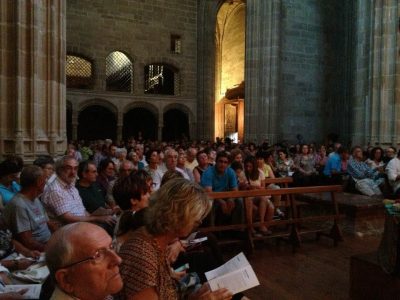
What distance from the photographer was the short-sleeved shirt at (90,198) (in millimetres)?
4285

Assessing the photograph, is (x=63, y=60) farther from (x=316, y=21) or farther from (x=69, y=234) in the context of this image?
(x=316, y=21)

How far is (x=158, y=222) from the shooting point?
197 cm

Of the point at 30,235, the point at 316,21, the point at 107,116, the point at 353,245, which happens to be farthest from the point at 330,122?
the point at 30,235

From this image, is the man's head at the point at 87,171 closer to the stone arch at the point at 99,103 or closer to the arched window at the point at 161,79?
the stone arch at the point at 99,103

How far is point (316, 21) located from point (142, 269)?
16549 millimetres

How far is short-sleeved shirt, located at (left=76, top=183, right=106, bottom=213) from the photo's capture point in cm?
429

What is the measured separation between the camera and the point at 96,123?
18672mm

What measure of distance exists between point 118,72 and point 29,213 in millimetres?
15441

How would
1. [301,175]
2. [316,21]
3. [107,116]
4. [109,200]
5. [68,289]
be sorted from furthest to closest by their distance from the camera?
[107,116]
[316,21]
[301,175]
[109,200]
[68,289]

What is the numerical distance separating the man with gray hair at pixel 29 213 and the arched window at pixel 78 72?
14.8 meters

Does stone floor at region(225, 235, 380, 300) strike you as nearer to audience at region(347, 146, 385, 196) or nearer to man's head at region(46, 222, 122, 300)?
audience at region(347, 146, 385, 196)

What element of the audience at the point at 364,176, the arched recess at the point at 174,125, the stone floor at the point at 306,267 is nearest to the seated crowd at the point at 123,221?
the audience at the point at 364,176

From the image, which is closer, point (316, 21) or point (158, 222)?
point (158, 222)

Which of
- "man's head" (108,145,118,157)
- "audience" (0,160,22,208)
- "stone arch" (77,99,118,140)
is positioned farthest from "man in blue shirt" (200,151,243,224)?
"stone arch" (77,99,118,140)
